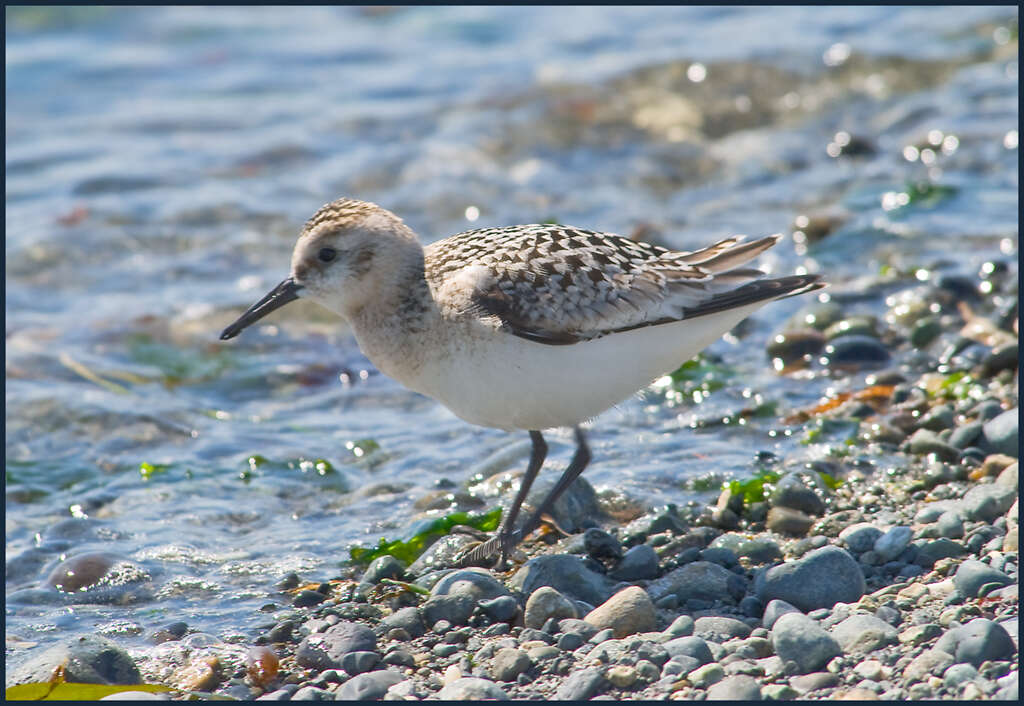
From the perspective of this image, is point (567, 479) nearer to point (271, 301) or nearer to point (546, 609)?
point (546, 609)

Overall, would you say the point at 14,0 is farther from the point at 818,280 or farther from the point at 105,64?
the point at 818,280

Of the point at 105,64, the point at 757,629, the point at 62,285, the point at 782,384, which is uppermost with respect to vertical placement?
the point at 105,64

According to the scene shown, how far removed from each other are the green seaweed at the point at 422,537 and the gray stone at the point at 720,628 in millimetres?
1640

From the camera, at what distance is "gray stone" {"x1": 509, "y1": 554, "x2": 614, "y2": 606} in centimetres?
564

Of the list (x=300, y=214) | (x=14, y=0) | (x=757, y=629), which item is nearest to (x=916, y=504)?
(x=757, y=629)

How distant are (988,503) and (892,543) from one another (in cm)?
60

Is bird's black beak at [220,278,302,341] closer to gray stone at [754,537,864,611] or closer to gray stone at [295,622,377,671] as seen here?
gray stone at [295,622,377,671]

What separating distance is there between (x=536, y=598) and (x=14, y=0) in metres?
14.4

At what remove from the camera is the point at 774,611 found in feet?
17.0

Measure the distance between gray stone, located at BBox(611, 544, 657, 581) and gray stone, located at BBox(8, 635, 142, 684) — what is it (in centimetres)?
225

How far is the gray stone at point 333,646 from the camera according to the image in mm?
5266

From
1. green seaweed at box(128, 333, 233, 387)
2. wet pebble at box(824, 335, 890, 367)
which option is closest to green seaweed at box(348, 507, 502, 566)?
wet pebble at box(824, 335, 890, 367)

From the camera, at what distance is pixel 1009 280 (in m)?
8.97

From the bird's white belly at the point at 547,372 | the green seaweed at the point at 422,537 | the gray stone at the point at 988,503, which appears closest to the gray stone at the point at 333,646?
the green seaweed at the point at 422,537
